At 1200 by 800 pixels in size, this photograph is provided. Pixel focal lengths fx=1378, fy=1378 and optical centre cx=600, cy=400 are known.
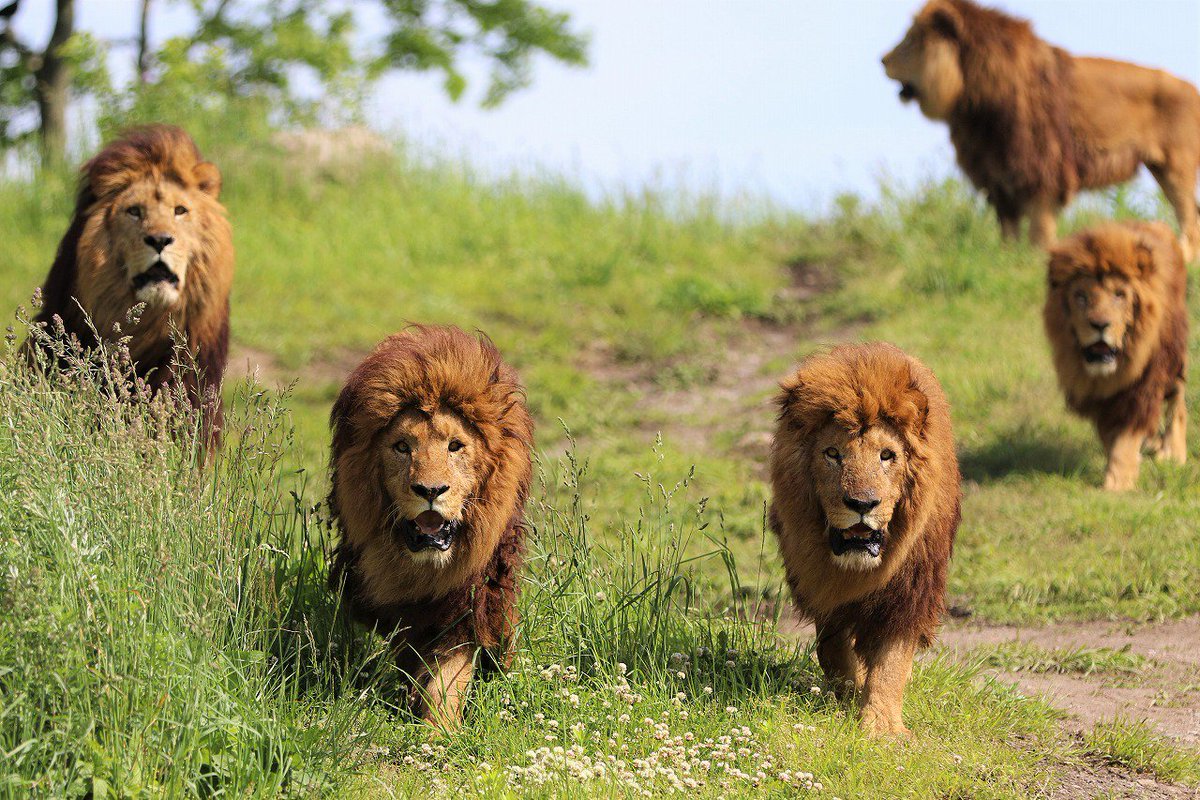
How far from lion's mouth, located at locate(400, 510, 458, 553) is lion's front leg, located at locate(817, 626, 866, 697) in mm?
1458

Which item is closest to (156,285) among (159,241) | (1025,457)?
(159,241)

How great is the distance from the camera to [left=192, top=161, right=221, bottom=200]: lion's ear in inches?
256

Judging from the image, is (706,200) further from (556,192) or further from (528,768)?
(528,768)

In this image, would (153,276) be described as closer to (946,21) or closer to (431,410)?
(431,410)

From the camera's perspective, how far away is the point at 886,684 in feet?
15.8

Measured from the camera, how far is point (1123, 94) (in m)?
12.3

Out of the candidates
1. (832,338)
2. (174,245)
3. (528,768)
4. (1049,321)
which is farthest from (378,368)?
(832,338)

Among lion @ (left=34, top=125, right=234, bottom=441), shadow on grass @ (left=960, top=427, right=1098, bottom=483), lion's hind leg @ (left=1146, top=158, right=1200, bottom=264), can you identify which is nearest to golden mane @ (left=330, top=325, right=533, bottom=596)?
lion @ (left=34, top=125, right=234, bottom=441)

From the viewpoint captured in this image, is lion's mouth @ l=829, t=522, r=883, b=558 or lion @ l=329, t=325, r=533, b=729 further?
lion's mouth @ l=829, t=522, r=883, b=558

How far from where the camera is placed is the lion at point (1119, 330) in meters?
8.13

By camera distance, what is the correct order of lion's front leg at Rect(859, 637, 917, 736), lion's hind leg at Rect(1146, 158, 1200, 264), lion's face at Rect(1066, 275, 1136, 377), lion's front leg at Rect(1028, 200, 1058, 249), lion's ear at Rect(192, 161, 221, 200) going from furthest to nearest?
lion's hind leg at Rect(1146, 158, 1200, 264) → lion's front leg at Rect(1028, 200, 1058, 249) → lion's face at Rect(1066, 275, 1136, 377) → lion's ear at Rect(192, 161, 221, 200) → lion's front leg at Rect(859, 637, 917, 736)

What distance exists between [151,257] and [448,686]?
2.57 m

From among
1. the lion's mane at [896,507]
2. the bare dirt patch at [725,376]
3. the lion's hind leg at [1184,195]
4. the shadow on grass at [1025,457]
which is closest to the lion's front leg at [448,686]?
the lion's mane at [896,507]

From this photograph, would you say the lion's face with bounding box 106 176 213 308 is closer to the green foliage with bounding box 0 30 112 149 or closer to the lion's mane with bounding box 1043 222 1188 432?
the lion's mane with bounding box 1043 222 1188 432
